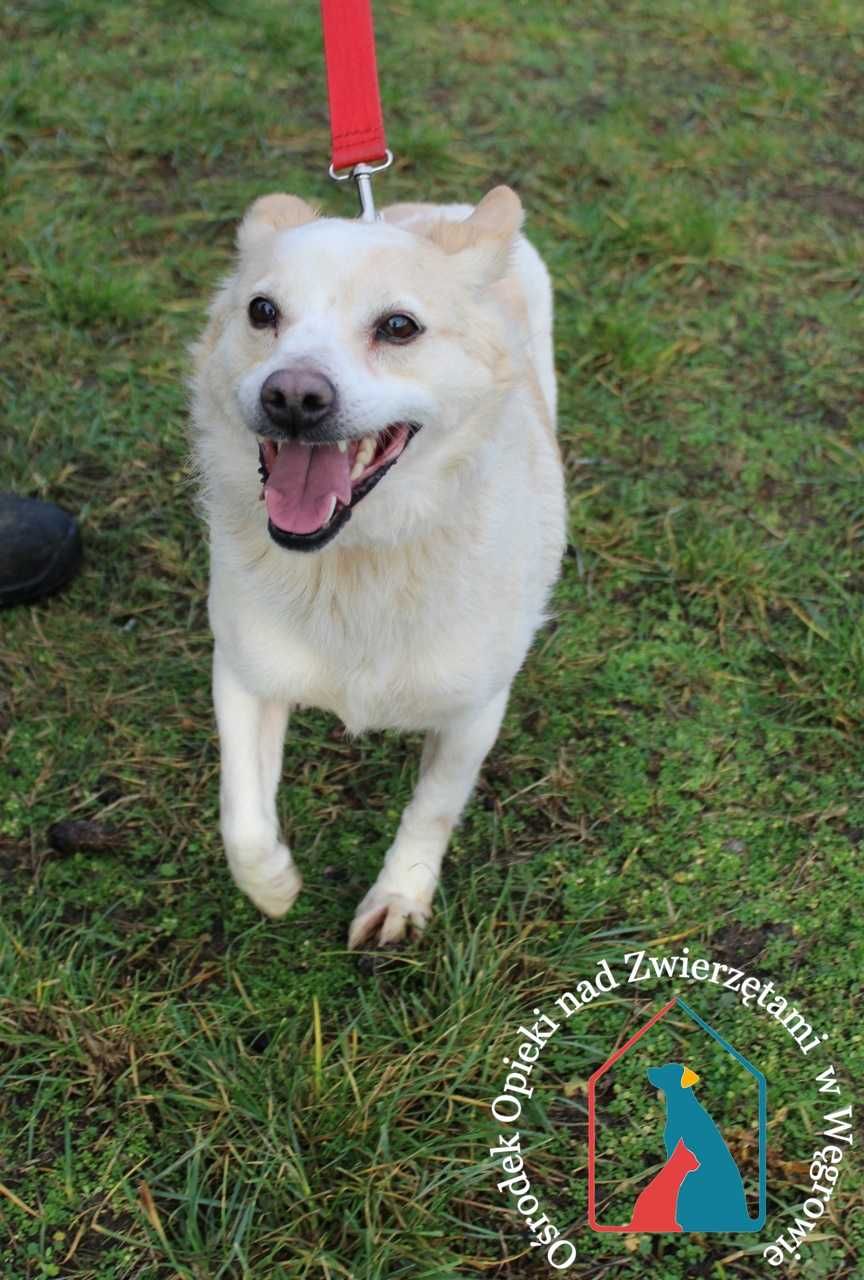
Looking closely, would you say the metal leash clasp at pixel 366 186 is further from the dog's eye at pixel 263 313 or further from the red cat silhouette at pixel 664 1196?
the red cat silhouette at pixel 664 1196

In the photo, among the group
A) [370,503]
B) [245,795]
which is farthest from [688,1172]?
[370,503]

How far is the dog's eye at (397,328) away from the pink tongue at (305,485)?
0.24m

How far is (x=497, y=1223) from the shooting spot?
7.70 feet

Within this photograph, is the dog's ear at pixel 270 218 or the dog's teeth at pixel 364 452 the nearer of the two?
the dog's teeth at pixel 364 452

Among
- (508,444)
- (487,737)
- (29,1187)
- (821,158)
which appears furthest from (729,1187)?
(821,158)

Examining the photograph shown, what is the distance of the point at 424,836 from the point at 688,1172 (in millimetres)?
851

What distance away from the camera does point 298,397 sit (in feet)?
6.88

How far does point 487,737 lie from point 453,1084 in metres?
0.70

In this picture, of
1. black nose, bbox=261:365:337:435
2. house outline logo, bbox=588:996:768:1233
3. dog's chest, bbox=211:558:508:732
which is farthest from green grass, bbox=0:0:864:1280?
black nose, bbox=261:365:337:435

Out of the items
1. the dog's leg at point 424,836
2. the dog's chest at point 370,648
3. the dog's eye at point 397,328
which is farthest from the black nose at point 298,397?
the dog's leg at point 424,836

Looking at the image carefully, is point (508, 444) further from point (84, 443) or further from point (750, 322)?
point (750, 322)

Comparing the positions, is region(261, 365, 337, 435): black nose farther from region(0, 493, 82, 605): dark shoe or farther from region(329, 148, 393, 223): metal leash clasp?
region(0, 493, 82, 605): dark shoe

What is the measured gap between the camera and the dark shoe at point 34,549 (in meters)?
3.36

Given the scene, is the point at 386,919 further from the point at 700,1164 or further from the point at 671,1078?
the point at 700,1164
